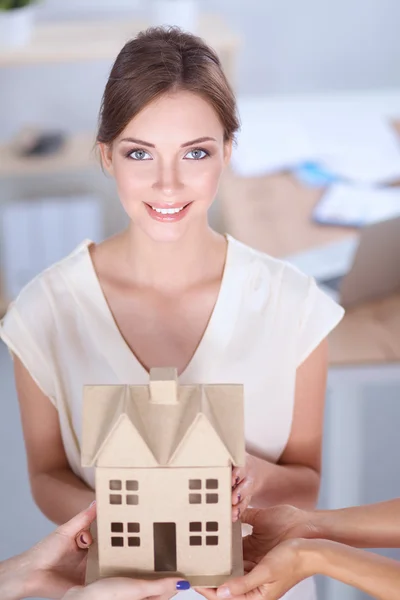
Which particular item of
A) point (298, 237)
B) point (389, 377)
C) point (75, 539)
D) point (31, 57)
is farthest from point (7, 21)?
point (75, 539)

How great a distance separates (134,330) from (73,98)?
6.99 ft

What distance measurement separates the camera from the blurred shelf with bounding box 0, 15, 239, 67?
2.90 metres

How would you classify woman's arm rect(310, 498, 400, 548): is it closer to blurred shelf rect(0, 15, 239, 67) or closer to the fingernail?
the fingernail

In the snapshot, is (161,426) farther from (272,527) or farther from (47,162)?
(47,162)

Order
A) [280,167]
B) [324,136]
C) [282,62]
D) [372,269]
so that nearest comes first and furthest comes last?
[372,269], [280,167], [324,136], [282,62]

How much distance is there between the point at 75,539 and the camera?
1222mm

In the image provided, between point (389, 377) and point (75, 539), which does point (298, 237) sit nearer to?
point (389, 377)

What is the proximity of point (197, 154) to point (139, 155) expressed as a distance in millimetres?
85

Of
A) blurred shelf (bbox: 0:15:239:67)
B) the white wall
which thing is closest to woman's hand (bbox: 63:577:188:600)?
blurred shelf (bbox: 0:15:239:67)

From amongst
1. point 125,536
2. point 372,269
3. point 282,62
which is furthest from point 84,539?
point 282,62

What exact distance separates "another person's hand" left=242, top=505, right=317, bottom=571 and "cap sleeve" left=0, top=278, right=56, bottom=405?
0.39 metres

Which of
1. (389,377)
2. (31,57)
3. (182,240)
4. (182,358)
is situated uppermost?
(31,57)

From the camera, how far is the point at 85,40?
9.86ft

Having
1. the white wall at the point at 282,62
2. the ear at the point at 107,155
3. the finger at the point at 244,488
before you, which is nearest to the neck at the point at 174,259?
the ear at the point at 107,155
